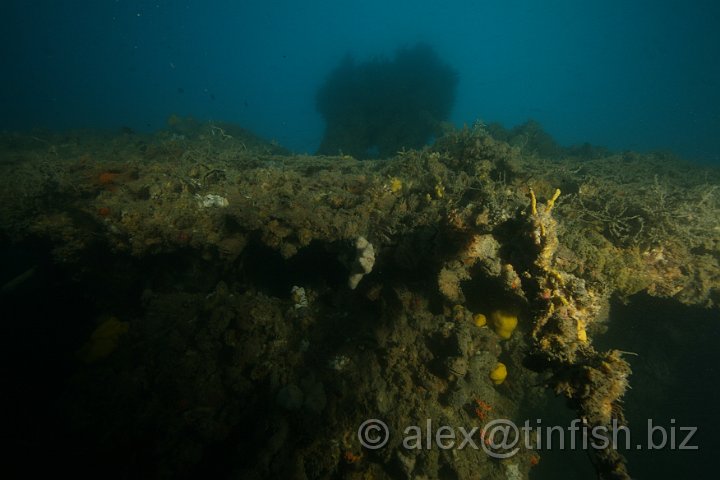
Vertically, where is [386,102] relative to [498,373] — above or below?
above

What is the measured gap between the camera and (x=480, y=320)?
5.06m

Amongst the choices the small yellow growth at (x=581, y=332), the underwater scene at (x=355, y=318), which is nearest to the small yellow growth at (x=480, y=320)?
the underwater scene at (x=355, y=318)

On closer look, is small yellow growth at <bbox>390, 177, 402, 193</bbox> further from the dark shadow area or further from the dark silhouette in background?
the dark silhouette in background

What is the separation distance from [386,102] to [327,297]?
18.3 metres

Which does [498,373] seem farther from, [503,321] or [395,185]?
[395,185]

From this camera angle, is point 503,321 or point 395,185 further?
point 395,185

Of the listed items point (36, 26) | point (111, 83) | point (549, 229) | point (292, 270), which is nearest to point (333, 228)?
point (292, 270)

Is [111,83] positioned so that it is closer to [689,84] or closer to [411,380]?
[411,380]

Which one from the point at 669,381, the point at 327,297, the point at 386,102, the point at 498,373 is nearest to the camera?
the point at 498,373

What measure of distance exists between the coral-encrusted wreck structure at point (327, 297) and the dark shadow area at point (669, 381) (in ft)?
7.07

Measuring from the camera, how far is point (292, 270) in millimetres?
6441

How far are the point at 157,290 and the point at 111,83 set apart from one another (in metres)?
231

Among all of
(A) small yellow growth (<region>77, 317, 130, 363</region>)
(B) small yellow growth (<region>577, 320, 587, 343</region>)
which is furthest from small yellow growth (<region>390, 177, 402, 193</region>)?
(A) small yellow growth (<region>77, 317, 130, 363</region>)

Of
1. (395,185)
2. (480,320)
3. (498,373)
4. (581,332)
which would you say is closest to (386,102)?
(395,185)
